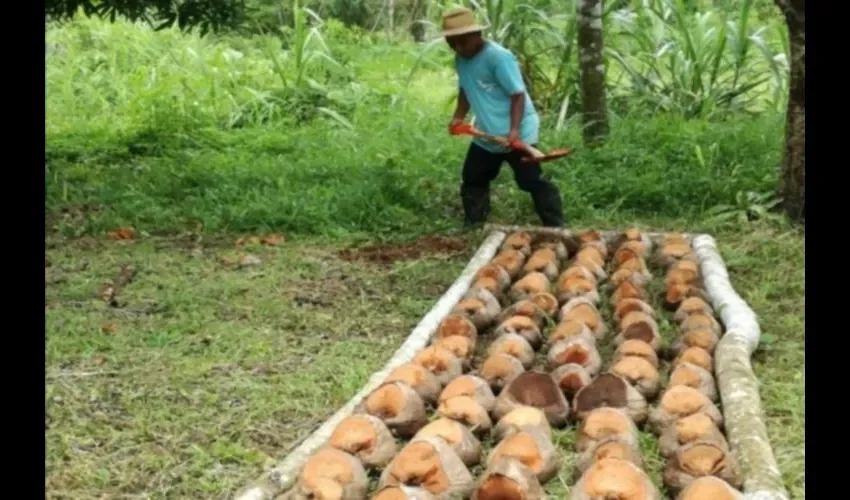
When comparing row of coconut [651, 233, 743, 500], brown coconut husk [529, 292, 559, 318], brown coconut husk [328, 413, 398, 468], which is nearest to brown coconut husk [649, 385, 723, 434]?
row of coconut [651, 233, 743, 500]

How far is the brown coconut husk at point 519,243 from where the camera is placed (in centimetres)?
525

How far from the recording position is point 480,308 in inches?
168

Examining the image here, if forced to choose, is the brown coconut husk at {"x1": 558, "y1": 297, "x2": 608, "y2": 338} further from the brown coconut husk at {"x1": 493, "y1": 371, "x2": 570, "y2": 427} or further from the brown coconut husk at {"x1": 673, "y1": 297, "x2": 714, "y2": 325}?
the brown coconut husk at {"x1": 493, "y1": 371, "x2": 570, "y2": 427}

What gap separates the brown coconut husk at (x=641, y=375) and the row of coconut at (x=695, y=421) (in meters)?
0.07

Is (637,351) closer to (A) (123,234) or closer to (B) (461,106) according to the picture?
(B) (461,106)

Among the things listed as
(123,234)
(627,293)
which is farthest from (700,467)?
(123,234)

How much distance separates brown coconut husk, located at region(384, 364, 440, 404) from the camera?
3412 mm

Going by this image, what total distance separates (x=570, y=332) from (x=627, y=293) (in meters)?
0.65

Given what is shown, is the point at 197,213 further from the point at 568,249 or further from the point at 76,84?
the point at 76,84

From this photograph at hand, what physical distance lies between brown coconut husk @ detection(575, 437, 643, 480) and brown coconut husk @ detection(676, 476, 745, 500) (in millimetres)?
213

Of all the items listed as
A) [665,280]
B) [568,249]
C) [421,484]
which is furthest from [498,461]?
[568,249]

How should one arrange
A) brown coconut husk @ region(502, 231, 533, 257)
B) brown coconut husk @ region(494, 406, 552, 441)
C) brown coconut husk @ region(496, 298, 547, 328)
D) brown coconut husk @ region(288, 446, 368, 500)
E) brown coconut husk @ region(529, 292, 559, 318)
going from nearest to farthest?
brown coconut husk @ region(288, 446, 368, 500), brown coconut husk @ region(494, 406, 552, 441), brown coconut husk @ region(496, 298, 547, 328), brown coconut husk @ region(529, 292, 559, 318), brown coconut husk @ region(502, 231, 533, 257)

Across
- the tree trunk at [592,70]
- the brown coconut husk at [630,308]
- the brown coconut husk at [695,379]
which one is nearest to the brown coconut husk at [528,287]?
the brown coconut husk at [630,308]

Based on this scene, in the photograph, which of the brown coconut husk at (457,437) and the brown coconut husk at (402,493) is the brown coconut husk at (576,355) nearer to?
the brown coconut husk at (457,437)
